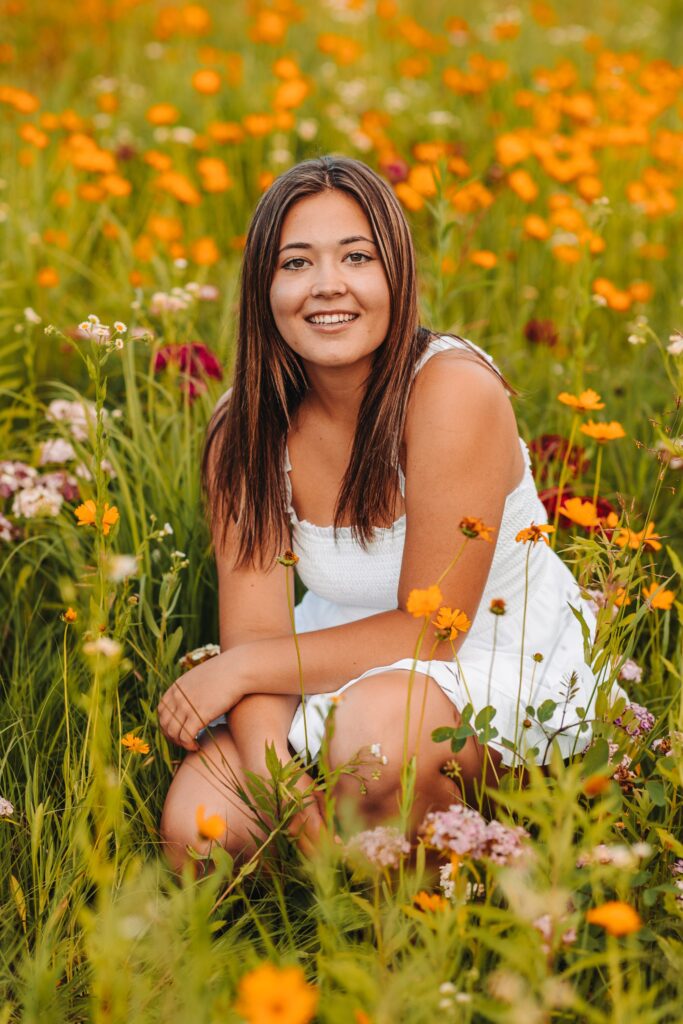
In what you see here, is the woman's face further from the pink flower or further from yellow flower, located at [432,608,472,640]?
the pink flower

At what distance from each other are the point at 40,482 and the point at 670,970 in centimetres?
146

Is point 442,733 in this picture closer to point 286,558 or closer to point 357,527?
point 286,558

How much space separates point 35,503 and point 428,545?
0.75 m

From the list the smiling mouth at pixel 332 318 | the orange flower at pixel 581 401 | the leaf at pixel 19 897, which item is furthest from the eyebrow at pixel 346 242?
the leaf at pixel 19 897

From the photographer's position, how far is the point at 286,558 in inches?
54.2

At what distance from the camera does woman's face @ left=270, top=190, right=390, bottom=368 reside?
5.69 feet

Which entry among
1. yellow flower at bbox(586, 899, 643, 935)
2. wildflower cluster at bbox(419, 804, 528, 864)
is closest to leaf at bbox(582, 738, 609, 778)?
wildflower cluster at bbox(419, 804, 528, 864)

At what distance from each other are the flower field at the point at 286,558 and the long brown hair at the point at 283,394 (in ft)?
0.53

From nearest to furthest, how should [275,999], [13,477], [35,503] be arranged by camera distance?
[275,999]
[35,503]
[13,477]

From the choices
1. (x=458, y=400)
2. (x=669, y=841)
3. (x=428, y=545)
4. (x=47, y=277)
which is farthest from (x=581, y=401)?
→ (x=47, y=277)

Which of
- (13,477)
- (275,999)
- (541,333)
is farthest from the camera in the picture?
(541,333)

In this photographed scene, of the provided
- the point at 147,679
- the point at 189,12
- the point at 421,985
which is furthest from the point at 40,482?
the point at 189,12

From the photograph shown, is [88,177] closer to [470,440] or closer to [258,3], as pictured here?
[258,3]

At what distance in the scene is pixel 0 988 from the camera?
4.43 ft
